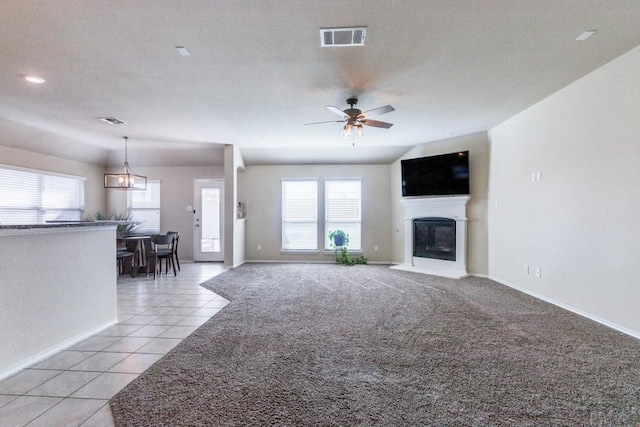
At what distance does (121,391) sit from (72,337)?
127 cm

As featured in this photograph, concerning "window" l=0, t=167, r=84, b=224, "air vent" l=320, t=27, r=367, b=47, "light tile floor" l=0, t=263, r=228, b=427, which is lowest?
"light tile floor" l=0, t=263, r=228, b=427

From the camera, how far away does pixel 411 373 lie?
2.25 metres

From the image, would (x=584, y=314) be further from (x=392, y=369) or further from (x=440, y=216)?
(x=440, y=216)

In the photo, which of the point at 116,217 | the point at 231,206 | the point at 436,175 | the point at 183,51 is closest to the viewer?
the point at 183,51

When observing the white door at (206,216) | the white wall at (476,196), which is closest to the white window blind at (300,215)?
the white door at (206,216)

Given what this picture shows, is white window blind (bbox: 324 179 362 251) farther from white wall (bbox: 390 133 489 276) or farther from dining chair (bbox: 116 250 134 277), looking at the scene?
dining chair (bbox: 116 250 134 277)

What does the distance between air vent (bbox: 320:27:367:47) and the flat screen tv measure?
390 centimetres

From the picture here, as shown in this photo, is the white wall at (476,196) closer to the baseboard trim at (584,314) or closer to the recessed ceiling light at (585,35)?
the baseboard trim at (584,314)

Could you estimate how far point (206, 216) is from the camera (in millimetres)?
7883

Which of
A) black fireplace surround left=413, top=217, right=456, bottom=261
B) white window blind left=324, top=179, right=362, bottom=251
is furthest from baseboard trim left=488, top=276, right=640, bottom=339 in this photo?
white window blind left=324, top=179, right=362, bottom=251

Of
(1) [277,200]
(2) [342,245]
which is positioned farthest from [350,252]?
(1) [277,200]

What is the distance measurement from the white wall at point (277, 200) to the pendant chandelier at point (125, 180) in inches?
91.4

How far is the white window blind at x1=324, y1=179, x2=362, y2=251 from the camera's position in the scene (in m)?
7.68

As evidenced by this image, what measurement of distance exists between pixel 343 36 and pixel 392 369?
2.67 m
